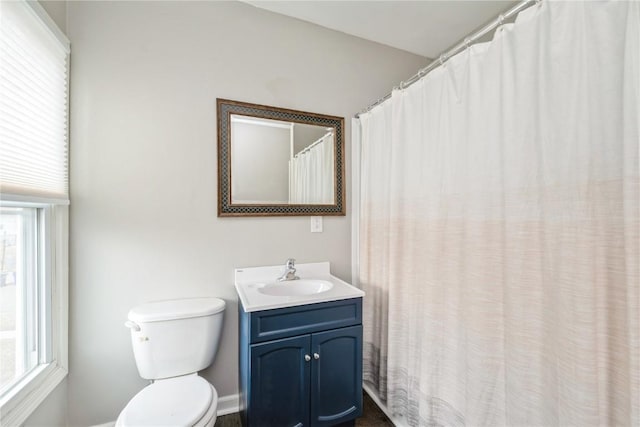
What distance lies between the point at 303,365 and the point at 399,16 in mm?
2277

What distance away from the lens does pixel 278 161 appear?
183cm

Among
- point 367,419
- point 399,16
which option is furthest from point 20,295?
point 399,16

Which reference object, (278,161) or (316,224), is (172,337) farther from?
(278,161)

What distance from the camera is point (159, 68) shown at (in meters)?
1.57

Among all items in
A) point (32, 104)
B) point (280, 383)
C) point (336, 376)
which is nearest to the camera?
point (32, 104)

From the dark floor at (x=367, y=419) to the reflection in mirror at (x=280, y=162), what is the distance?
1341 mm

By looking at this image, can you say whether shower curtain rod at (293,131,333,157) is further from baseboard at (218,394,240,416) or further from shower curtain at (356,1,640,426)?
baseboard at (218,394,240,416)

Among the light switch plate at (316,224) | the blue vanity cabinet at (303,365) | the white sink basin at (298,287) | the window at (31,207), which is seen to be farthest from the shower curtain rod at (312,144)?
the window at (31,207)

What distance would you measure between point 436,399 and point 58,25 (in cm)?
265

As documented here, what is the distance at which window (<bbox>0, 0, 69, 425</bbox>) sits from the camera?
3.35 feet

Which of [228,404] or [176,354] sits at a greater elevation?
[176,354]

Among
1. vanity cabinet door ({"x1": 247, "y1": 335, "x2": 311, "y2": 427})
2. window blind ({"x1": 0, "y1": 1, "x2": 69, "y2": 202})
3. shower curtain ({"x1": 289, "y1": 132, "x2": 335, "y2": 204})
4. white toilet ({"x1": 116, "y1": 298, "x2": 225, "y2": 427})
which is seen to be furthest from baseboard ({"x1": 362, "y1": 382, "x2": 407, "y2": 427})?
window blind ({"x1": 0, "y1": 1, "x2": 69, "y2": 202})

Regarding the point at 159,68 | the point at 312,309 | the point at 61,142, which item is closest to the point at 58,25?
the point at 159,68

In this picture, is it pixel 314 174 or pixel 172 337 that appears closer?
pixel 172 337
